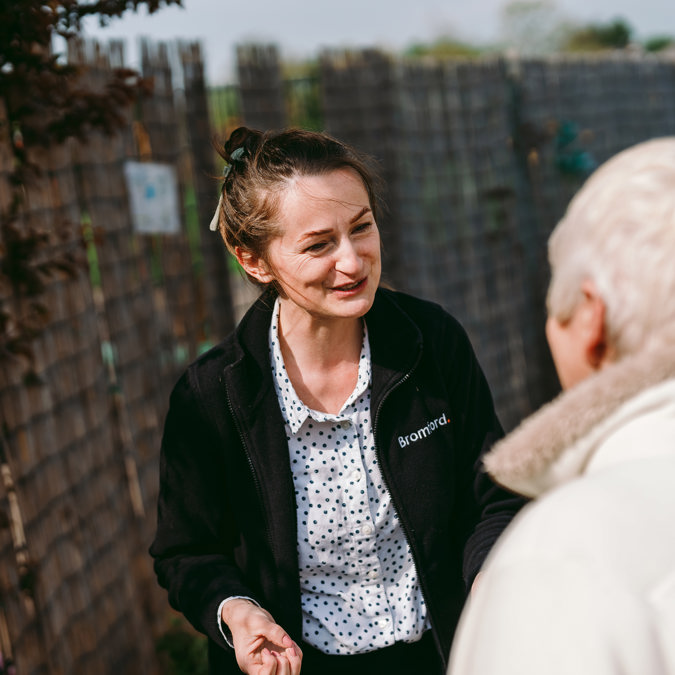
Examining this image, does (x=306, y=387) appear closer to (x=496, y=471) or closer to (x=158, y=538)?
(x=158, y=538)

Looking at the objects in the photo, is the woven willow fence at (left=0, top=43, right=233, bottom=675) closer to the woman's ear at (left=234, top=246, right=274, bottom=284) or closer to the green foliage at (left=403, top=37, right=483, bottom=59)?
the woman's ear at (left=234, top=246, right=274, bottom=284)

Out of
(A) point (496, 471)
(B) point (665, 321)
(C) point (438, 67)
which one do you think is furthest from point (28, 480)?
(C) point (438, 67)

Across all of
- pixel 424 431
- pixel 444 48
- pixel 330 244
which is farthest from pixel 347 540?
pixel 444 48

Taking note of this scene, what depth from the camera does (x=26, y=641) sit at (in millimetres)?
3197

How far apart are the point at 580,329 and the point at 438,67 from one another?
6052 millimetres

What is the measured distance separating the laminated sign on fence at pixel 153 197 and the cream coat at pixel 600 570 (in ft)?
12.3

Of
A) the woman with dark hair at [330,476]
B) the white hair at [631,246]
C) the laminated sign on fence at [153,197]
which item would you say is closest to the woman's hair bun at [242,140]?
the woman with dark hair at [330,476]

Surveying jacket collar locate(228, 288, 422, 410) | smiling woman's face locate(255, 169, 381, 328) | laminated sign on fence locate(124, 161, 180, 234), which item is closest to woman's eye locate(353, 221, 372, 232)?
smiling woman's face locate(255, 169, 381, 328)

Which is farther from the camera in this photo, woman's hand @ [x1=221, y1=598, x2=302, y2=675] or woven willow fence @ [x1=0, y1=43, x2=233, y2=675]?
woven willow fence @ [x1=0, y1=43, x2=233, y2=675]

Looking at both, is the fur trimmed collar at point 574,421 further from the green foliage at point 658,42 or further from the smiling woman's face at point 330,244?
the green foliage at point 658,42

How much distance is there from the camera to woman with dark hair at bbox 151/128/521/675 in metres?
2.27

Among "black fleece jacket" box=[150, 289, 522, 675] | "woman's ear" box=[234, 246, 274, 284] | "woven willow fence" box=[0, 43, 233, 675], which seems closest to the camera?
"black fleece jacket" box=[150, 289, 522, 675]

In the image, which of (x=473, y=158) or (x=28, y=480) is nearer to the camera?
(x=28, y=480)

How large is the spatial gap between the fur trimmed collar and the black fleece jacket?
0.99 metres
